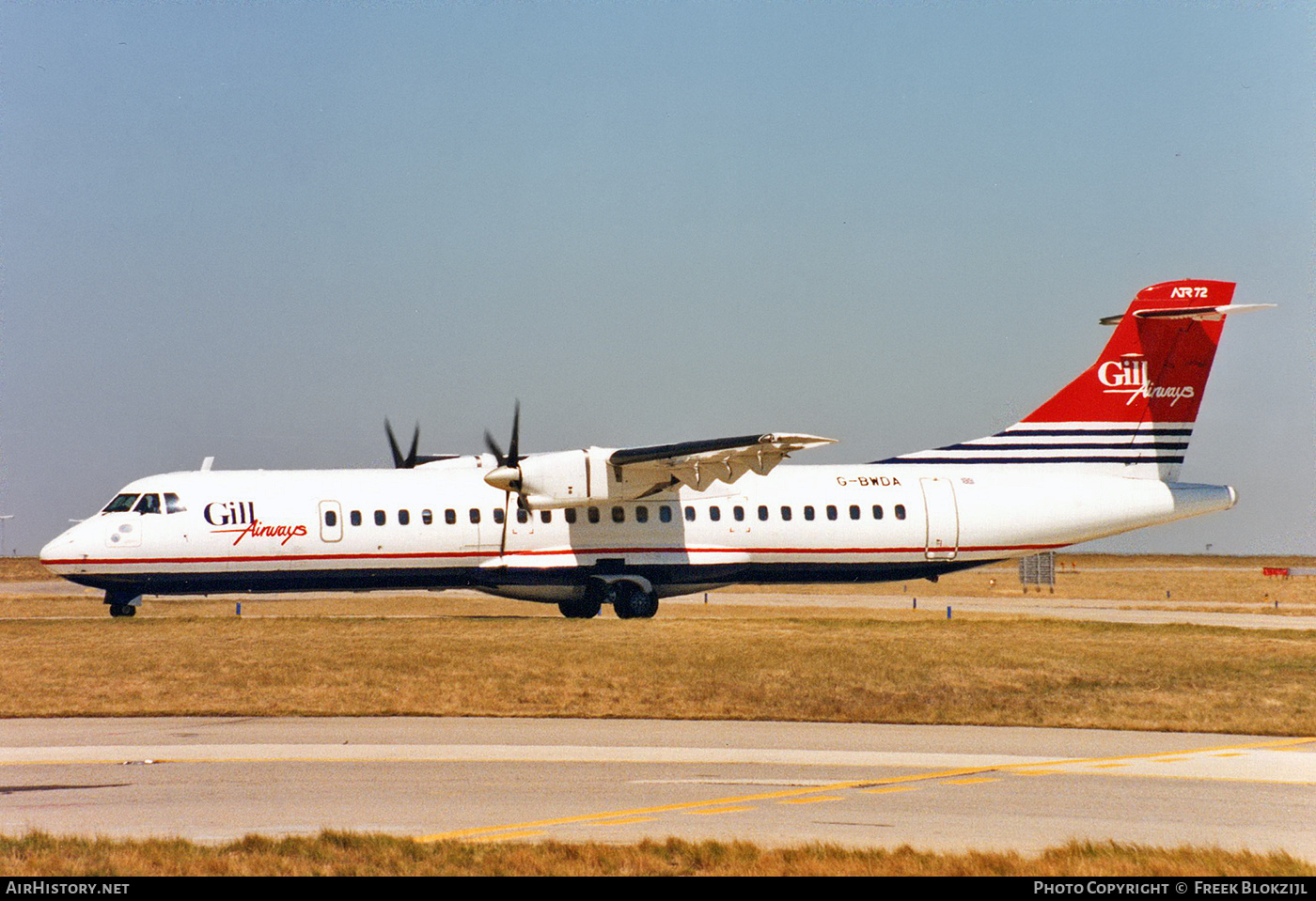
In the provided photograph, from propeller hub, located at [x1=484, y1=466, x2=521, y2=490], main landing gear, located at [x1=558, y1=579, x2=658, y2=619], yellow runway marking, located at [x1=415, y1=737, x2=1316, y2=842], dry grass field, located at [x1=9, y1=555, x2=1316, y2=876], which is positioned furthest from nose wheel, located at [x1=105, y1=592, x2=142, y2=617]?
yellow runway marking, located at [x1=415, y1=737, x2=1316, y2=842]

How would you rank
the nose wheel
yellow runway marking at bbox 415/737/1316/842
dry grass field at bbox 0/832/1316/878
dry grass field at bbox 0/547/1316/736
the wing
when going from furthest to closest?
the nose wheel
the wing
dry grass field at bbox 0/547/1316/736
yellow runway marking at bbox 415/737/1316/842
dry grass field at bbox 0/832/1316/878

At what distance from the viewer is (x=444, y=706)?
771 inches

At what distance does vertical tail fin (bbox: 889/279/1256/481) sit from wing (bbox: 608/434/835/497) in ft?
18.5

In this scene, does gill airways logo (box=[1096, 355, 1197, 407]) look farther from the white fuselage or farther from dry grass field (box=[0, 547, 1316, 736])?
dry grass field (box=[0, 547, 1316, 736])

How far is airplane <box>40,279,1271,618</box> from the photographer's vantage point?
94.9 feet

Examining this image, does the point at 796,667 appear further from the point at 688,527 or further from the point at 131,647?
the point at 131,647

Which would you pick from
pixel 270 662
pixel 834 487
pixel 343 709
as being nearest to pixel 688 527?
pixel 834 487

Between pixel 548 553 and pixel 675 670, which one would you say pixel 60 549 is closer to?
pixel 548 553

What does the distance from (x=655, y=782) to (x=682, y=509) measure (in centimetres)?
1763

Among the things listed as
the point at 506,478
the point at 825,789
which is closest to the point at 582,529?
the point at 506,478

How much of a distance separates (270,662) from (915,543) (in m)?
15.4

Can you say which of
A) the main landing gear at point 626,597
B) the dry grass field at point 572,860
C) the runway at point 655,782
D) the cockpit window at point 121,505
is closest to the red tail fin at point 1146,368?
the main landing gear at point 626,597

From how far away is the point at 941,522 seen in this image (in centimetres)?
3183
